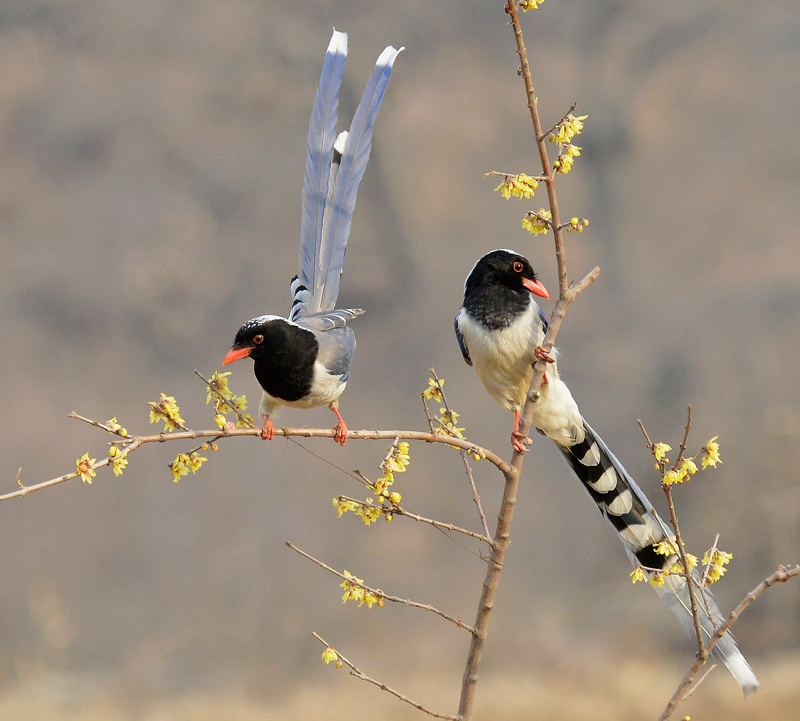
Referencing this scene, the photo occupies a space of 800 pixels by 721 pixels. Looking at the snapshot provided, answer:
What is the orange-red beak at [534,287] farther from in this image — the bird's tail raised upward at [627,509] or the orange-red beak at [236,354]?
the orange-red beak at [236,354]

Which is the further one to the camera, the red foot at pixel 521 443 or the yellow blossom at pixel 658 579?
the red foot at pixel 521 443

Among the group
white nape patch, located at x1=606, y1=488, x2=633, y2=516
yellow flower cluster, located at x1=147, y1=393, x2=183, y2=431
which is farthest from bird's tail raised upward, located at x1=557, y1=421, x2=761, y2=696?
yellow flower cluster, located at x1=147, y1=393, x2=183, y2=431

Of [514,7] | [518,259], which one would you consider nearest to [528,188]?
[514,7]

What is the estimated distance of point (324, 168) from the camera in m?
1.23

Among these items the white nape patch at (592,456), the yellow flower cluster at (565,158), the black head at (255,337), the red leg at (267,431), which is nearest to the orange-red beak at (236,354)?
the black head at (255,337)

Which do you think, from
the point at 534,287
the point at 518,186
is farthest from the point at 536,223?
the point at 534,287

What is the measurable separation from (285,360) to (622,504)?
1.98 ft

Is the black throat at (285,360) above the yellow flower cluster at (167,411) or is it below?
above

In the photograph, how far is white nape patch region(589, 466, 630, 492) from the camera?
131cm

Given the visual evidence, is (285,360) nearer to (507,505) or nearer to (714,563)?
(507,505)

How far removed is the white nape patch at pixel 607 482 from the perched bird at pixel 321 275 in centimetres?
45

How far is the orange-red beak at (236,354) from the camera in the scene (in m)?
1.07

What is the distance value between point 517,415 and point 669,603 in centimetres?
37

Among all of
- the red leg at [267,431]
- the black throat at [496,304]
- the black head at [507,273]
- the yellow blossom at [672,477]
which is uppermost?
the black head at [507,273]
